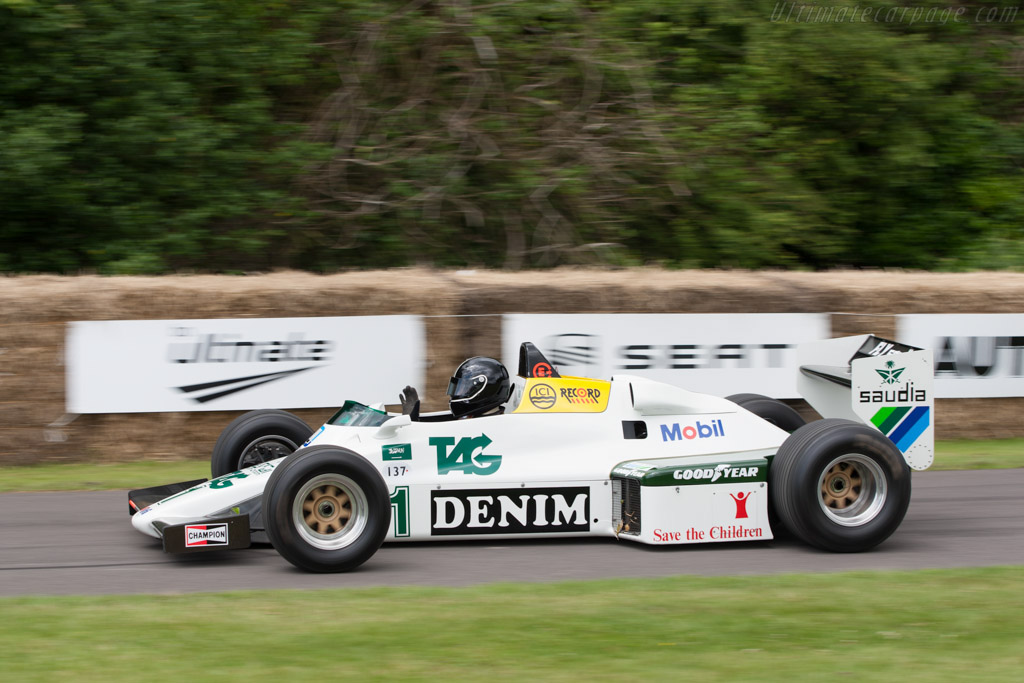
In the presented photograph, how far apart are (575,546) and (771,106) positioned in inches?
475

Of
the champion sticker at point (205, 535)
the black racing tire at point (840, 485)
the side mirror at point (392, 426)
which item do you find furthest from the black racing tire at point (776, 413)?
the champion sticker at point (205, 535)

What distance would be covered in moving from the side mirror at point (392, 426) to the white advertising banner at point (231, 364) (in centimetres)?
352

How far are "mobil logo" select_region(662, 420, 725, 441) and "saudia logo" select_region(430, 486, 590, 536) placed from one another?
682 millimetres

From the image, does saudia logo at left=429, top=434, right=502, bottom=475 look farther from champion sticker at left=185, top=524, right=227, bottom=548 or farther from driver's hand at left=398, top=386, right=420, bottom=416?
champion sticker at left=185, top=524, right=227, bottom=548

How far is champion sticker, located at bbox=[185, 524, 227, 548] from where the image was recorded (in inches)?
245

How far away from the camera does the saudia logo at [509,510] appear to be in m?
6.76

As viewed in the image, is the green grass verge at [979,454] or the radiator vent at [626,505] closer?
the radiator vent at [626,505]

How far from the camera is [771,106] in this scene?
17.3 meters

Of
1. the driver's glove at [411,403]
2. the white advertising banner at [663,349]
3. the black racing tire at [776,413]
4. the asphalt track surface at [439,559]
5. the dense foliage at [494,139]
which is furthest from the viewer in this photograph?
the dense foliage at [494,139]

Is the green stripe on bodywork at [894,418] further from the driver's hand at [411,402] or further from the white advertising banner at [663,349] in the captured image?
the white advertising banner at [663,349]

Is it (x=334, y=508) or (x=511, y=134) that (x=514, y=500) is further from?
(x=511, y=134)

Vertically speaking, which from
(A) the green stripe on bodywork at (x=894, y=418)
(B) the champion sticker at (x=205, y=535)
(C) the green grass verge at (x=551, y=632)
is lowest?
(C) the green grass verge at (x=551, y=632)

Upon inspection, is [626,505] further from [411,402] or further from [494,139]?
[494,139]

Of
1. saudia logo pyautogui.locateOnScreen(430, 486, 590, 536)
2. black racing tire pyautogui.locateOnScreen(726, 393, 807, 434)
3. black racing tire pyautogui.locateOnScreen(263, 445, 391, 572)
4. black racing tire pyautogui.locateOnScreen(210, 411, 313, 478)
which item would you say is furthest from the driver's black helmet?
black racing tire pyautogui.locateOnScreen(726, 393, 807, 434)
